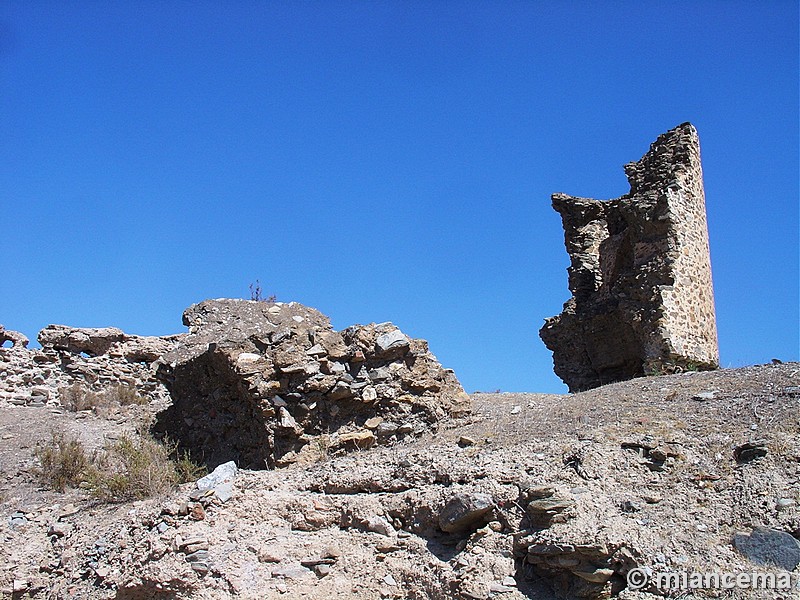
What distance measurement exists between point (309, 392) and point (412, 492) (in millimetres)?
2522

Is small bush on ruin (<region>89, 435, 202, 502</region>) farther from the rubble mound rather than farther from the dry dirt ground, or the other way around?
the rubble mound

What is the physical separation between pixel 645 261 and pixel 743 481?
8.33 m

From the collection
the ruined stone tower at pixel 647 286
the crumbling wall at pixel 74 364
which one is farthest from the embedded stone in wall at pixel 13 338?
the ruined stone tower at pixel 647 286

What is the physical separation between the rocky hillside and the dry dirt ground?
0.06 ft

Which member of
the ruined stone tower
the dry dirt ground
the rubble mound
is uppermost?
the ruined stone tower

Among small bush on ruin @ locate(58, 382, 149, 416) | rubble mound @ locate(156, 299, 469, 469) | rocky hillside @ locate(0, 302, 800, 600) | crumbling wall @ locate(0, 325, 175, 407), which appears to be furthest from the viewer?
crumbling wall @ locate(0, 325, 175, 407)

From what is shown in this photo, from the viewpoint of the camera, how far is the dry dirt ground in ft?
17.9

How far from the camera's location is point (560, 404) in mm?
9055

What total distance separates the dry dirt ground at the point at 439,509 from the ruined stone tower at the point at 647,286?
16.2 ft

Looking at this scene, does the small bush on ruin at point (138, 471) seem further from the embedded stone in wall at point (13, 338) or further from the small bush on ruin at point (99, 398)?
the embedded stone in wall at point (13, 338)

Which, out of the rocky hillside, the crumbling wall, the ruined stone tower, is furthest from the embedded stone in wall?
the ruined stone tower

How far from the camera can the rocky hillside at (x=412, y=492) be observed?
5410 millimetres

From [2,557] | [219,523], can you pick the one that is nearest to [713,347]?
[219,523]

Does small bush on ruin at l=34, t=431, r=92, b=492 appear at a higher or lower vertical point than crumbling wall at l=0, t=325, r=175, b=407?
lower
